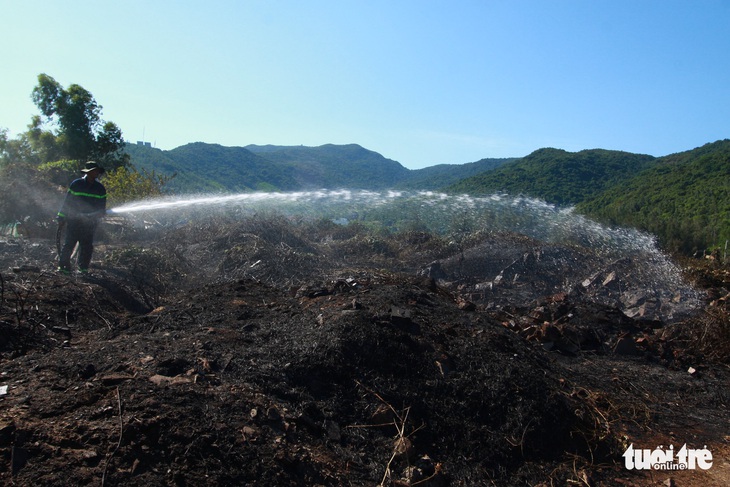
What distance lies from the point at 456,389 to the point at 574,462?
36.2 inches

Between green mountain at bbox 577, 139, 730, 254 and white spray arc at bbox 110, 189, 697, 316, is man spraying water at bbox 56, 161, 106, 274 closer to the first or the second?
white spray arc at bbox 110, 189, 697, 316

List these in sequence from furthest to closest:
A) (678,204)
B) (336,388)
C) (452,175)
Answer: (452,175), (678,204), (336,388)

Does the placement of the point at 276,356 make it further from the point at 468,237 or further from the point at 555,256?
the point at 468,237

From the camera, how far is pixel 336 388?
3.73 m

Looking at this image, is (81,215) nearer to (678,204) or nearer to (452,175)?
(678,204)

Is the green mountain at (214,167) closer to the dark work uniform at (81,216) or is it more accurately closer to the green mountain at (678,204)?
the green mountain at (678,204)

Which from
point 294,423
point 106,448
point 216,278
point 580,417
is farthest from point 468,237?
point 106,448

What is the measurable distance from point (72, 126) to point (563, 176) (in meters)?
37.2

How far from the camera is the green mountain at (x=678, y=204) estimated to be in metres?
17.8

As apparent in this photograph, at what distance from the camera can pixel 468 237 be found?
43.8 ft

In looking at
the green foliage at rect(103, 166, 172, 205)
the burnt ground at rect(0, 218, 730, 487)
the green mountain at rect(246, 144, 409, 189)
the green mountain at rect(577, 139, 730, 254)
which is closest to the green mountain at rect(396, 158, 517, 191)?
the green mountain at rect(246, 144, 409, 189)

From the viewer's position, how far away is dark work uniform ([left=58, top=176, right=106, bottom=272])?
694 cm

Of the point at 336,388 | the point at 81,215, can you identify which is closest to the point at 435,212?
the point at 81,215

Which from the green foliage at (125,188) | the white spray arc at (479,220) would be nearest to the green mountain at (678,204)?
the white spray arc at (479,220)
